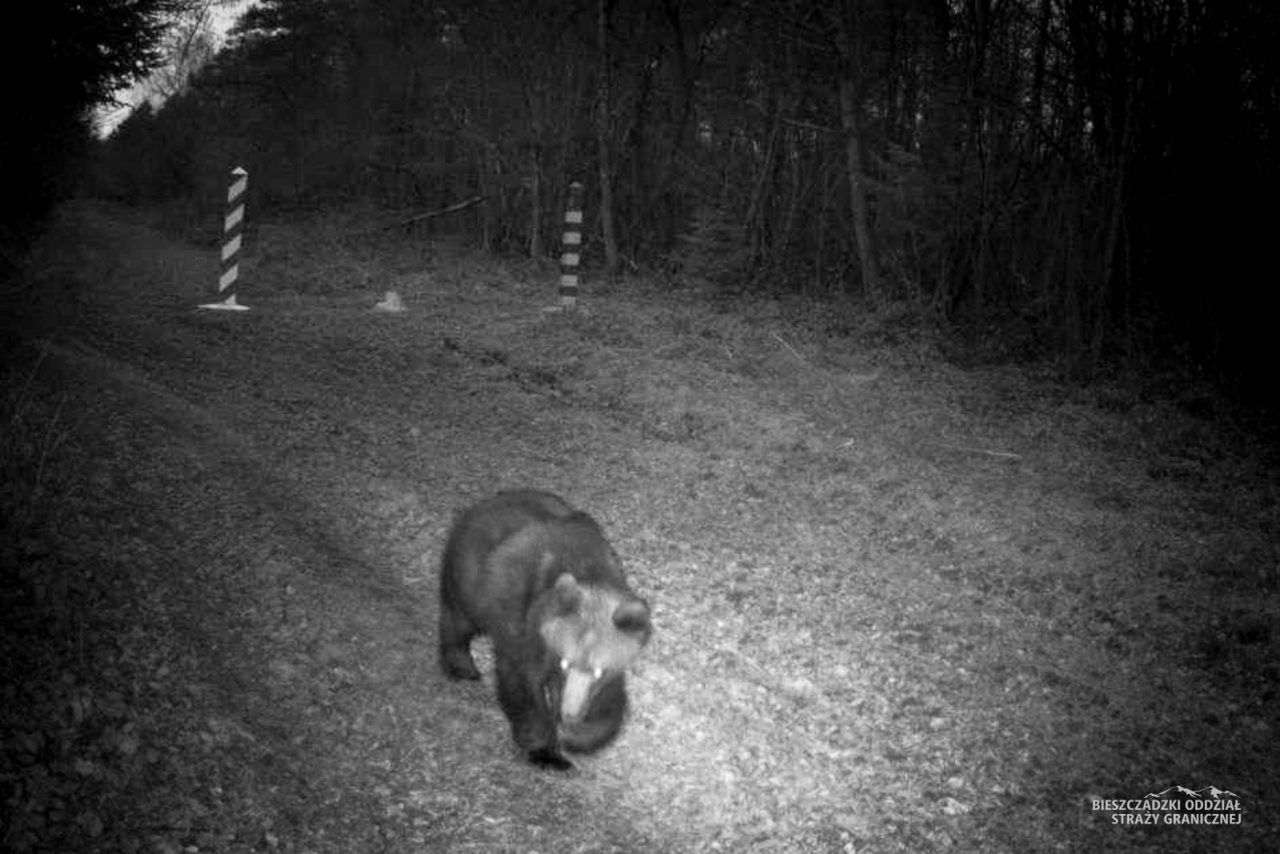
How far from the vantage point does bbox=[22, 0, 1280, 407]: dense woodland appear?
14086 mm

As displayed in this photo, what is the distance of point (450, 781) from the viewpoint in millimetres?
4227

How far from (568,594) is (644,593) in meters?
2.44

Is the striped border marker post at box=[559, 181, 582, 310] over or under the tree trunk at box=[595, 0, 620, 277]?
under

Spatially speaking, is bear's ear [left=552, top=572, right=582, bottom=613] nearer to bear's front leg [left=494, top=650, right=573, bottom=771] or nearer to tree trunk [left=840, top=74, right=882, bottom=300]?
bear's front leg [left=494, top=650, right=573, bottom=771]

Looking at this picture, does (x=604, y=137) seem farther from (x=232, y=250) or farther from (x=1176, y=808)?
(x=1176, y=808)

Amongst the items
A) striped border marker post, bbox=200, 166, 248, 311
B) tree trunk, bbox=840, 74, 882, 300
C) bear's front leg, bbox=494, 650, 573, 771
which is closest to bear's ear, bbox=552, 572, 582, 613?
bear's front leg, bbox=494, 650, 573, 771

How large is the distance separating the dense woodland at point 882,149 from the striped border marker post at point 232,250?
8317 mm

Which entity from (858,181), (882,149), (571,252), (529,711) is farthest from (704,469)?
(882,149)

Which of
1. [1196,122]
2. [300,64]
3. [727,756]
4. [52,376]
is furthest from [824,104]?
[300,64]

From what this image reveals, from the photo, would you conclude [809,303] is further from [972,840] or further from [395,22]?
[395,22]

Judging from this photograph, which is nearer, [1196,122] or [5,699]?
[5,699]

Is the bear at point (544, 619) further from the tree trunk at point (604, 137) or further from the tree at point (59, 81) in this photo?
the tree trunk at point (604, 137)

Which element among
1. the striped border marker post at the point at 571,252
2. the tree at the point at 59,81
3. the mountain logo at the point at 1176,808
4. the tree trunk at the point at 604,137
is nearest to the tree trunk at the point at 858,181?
the tree trunk at the point at 604,137

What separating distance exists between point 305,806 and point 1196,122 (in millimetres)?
16119
